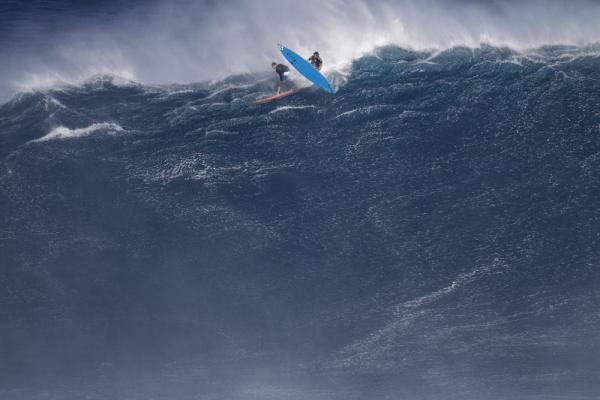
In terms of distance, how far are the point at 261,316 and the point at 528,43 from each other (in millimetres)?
25497

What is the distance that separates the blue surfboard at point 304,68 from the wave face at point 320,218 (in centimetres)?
130

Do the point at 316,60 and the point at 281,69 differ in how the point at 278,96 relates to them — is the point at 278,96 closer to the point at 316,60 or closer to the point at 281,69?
the point at 281,69

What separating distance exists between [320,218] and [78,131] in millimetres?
17568

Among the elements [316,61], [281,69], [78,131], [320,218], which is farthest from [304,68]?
[78,131]

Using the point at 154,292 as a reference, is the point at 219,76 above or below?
above

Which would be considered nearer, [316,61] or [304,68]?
[316,61]

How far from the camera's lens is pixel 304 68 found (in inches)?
1156

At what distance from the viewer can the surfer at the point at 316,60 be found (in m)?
28.9

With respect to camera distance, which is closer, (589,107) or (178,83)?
(589,107)

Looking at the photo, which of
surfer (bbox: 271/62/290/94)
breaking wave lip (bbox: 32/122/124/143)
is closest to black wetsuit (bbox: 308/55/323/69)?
surfer (bbox: 271/62/290/94)

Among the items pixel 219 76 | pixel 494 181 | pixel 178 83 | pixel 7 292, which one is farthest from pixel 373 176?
pixel 7 292

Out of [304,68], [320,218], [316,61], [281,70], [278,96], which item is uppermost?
[316,61]

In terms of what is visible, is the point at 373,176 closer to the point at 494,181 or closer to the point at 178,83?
→ the point at 494,181

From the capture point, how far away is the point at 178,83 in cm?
3195
